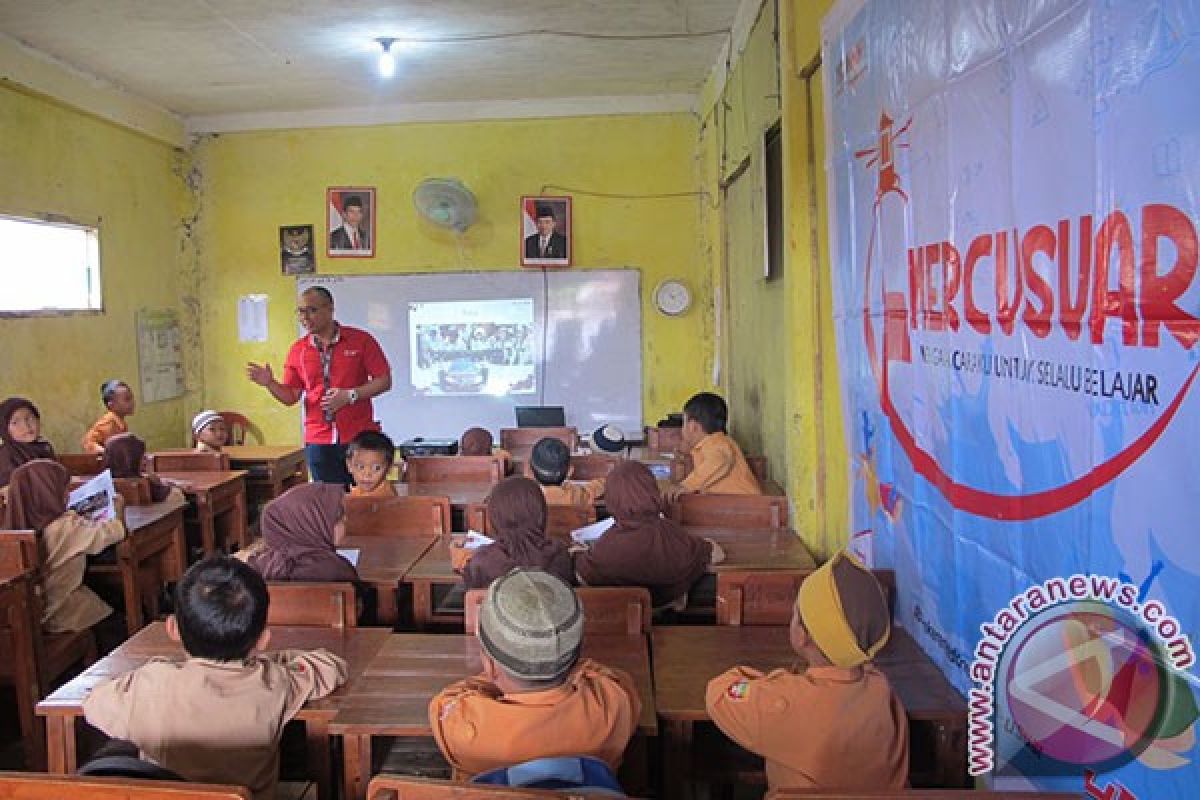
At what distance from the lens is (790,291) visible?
348cm

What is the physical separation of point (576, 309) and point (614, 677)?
540 centimetres

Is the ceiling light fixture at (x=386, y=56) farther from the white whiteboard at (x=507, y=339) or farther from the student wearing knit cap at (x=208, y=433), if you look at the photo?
the student wearing knit cap at (x=208, y=433)

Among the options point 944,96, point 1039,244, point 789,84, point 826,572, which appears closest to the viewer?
point 1039,244

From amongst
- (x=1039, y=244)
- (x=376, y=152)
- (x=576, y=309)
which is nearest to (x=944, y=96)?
(x=1039, y=244)

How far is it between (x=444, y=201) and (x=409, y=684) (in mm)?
5053

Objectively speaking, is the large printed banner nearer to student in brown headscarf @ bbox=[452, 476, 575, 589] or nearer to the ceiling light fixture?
student in brown headscarf @ bbox=[452, 476, 575, 589]

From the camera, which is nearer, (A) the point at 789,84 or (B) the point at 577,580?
(B) the point at 577,580

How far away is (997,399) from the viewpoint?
1.73 meters

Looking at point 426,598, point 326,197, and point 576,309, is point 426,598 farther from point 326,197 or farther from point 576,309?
point 326,197

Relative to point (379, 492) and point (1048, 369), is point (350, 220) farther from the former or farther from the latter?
point (1048, 369)

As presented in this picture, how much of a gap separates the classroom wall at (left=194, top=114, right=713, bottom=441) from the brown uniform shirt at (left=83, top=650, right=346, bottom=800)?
17.5 feet

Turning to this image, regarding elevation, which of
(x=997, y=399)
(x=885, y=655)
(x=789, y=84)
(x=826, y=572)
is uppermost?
(x=789, y=84)

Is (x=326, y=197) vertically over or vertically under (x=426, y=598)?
over

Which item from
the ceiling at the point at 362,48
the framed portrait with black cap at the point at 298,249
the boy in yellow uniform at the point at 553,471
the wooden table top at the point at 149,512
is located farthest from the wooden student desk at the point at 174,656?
the framed portrait with black cap at the point at 298,249
